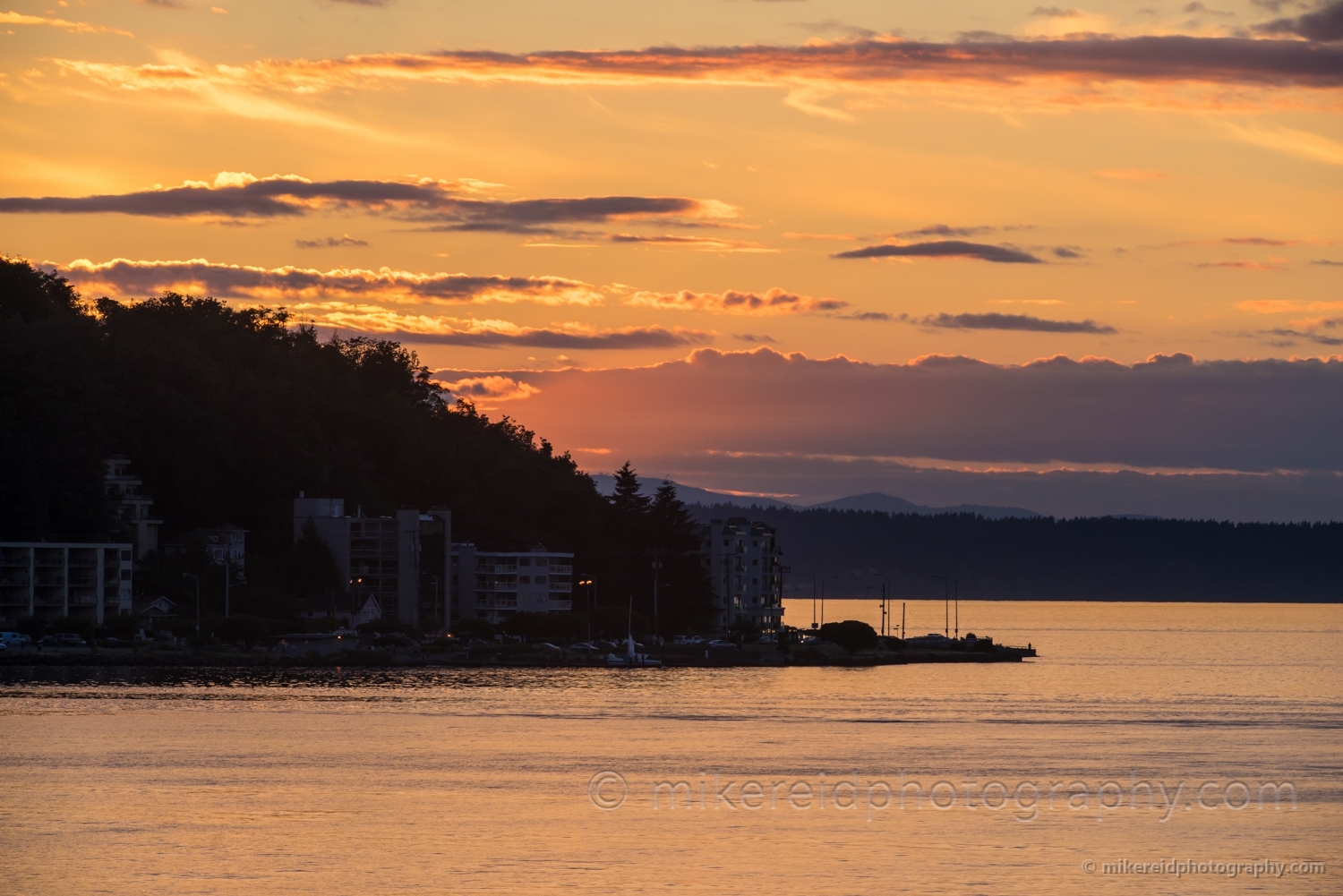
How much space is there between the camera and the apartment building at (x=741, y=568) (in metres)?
169

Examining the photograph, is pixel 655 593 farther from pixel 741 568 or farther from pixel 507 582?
pixel 741 568

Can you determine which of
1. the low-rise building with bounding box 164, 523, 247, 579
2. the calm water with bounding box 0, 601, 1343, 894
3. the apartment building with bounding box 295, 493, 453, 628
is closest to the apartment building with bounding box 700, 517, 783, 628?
the apartment building with bounding box 295, 493, 453, 628

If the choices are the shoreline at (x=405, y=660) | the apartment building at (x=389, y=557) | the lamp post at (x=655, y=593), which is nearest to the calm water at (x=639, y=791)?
the shoreline at (x=405, y=660)

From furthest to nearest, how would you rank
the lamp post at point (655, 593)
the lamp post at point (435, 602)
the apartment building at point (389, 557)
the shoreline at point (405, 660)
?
the lamp post at point (655, 593)
the lamp post at point (435, 602)
the apartment building at point (389, 557)
the shoreline at point (405, 660)

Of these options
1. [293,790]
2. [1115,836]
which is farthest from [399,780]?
[1115,836]

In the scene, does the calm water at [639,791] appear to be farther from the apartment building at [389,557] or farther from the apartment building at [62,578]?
the apartment building at [389,557]

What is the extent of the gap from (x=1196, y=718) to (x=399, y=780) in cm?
4936

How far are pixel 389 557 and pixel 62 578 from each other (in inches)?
1125

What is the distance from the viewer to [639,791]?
56.0m

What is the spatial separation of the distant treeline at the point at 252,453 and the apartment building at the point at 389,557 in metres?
4.28

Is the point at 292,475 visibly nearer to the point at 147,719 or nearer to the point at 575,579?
the point at 575,579

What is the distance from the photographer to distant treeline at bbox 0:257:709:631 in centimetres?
13112

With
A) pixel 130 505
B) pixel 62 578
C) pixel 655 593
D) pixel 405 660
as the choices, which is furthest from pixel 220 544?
pixel 655 593

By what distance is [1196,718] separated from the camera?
3536 inches
